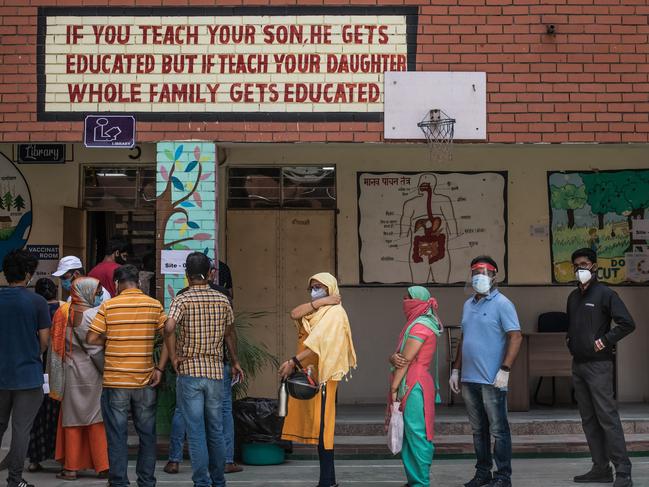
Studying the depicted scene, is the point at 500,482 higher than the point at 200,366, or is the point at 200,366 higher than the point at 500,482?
the point at 200,366

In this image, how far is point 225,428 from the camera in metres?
9.37

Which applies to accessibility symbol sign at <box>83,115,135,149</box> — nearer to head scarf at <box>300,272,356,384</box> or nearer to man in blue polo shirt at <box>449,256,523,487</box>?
head scarf at <box>300,272,356,384</box>

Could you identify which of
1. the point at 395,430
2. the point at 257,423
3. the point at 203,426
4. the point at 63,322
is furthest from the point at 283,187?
the point at 203,426

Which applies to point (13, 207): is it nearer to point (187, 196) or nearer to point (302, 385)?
point (187, 196)

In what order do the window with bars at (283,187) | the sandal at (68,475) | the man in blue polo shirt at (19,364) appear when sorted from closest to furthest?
the man in blue polo shirt at (19,364) < the sandal at (68,475) < the window with bars at (283,187)

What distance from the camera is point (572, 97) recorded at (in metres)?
10.7

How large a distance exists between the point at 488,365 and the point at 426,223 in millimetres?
4931

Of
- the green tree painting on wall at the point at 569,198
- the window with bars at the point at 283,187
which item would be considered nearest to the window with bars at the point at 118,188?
the window with bars at the point at 283,187

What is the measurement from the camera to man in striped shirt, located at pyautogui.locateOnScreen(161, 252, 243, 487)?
25.8 ft

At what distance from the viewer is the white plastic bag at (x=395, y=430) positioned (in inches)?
324

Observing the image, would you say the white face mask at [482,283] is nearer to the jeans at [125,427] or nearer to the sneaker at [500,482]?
the sneaker at [500,482]

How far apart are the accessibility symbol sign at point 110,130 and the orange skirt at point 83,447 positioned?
9.87 ft

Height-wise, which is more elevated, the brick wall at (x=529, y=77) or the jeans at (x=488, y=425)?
the brick wall at (x=529, y=77)

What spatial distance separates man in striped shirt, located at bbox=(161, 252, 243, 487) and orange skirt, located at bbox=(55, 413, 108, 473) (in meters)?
1.47
